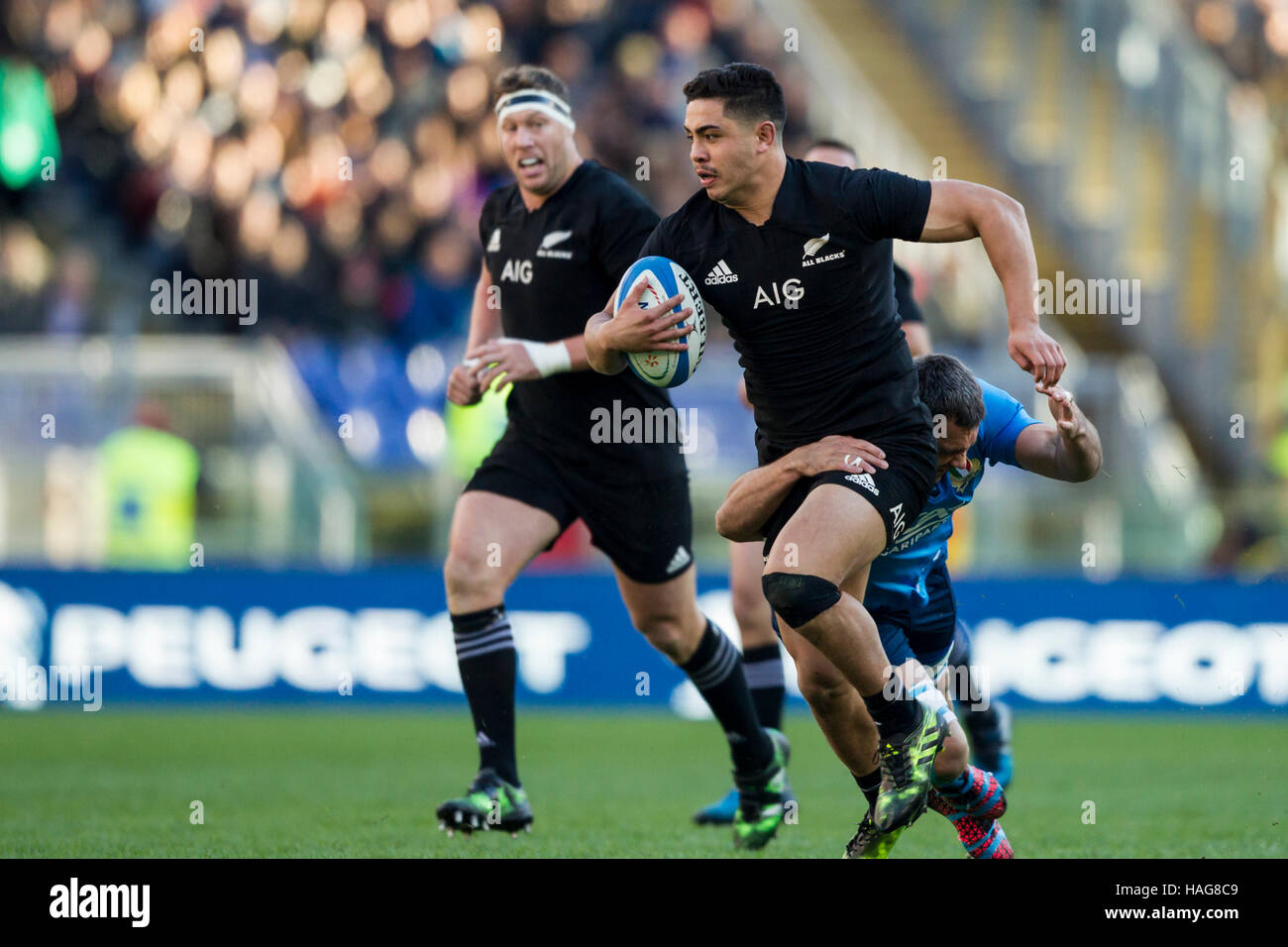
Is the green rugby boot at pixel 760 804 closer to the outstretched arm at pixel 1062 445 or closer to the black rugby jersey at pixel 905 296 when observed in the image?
the outstretched arm at pixel 1062 445

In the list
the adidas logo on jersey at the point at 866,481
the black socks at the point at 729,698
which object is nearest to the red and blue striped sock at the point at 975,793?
the adidas logo on jersey at the point at 866,481

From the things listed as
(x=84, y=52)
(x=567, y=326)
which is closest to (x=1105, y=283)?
(x=84, y=52)

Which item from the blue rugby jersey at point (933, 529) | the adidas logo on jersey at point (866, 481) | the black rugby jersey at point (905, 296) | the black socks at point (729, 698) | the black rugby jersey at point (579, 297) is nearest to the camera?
the adidas logo on jersey at point (866, 481)

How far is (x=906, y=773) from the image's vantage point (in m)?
5.38

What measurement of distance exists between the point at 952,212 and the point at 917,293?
980 centimetres

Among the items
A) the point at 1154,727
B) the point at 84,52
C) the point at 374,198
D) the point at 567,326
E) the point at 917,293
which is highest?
the point at 84,52

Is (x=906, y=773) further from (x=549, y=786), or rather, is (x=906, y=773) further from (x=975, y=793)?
(x=549, y=786)

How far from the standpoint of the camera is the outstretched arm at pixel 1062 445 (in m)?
5.54

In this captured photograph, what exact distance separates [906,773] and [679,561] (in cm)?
167

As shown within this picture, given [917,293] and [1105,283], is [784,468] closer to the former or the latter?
[917,293]

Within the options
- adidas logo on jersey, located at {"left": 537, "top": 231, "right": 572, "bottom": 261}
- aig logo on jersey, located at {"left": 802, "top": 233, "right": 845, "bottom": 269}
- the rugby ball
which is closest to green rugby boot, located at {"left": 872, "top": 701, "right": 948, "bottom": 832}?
the rugby ball

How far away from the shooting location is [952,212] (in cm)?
537

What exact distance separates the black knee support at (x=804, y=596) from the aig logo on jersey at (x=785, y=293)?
0.86 metres

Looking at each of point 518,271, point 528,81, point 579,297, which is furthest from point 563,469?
point 528,81
